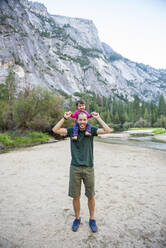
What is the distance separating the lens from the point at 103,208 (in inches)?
166

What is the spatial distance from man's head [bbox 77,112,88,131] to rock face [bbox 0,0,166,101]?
167 feet

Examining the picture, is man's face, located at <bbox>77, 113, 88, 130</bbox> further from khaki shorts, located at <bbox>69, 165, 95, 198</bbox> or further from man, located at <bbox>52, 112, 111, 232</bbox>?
khaki shorts, located at <bbox>69, 165, 95, 198</bbox>

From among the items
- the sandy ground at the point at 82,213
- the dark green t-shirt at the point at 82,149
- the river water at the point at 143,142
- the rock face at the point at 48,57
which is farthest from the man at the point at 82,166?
the rock face at the point at 48,57

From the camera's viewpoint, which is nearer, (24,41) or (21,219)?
(21,219)

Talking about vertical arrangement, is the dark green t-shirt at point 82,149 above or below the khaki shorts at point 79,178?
above

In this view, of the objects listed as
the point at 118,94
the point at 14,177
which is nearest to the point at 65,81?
the point at 118,94

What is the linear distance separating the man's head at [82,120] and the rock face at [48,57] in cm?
5089

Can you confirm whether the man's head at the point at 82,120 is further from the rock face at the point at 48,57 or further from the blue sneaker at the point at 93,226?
the rock face at the point at 48,57

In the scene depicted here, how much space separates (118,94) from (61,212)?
171328 millimetres

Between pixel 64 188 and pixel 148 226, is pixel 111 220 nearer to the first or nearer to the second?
pixel 148 226

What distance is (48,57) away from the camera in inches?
4616

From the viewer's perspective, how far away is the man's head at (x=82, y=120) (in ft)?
10.4

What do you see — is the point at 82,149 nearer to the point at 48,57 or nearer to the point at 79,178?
the point at 79,178

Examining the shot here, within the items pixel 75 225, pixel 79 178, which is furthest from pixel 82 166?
pixel 75 225
